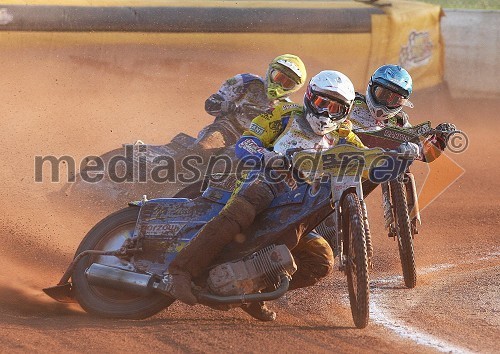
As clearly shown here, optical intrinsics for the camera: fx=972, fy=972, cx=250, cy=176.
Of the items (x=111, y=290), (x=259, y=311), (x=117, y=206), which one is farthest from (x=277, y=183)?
(x=117, y=206)

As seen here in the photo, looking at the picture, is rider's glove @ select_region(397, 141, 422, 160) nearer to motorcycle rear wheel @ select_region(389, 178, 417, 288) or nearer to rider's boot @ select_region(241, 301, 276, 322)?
motorcycle rear wheel @ select_region(389, 178, 417, 288)

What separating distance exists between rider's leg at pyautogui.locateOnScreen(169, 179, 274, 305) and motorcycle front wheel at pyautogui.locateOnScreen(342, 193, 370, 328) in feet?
1.93

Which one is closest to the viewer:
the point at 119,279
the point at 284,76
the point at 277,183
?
the point at 277,183

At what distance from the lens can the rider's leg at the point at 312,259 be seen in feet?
22.7

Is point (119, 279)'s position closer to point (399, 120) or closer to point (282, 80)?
point (399, 120)

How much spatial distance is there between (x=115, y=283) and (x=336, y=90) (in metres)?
2.05

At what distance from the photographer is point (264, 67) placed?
1505 cm

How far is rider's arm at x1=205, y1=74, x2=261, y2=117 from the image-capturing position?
1048cm

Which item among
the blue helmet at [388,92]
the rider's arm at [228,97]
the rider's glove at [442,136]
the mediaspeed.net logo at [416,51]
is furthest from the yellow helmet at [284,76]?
the mediaspeed.net logo at [416,51]

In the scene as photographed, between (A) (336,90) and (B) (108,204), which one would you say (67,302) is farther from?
(B) (108,204)

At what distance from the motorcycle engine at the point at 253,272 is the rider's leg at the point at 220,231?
13 centimetres

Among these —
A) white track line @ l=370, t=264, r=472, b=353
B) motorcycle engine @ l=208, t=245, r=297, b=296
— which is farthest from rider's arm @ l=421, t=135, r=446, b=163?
motorcycle engine @ l=208, t=245, r=297, b=296

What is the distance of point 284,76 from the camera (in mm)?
10094

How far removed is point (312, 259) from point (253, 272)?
56 centimetres
